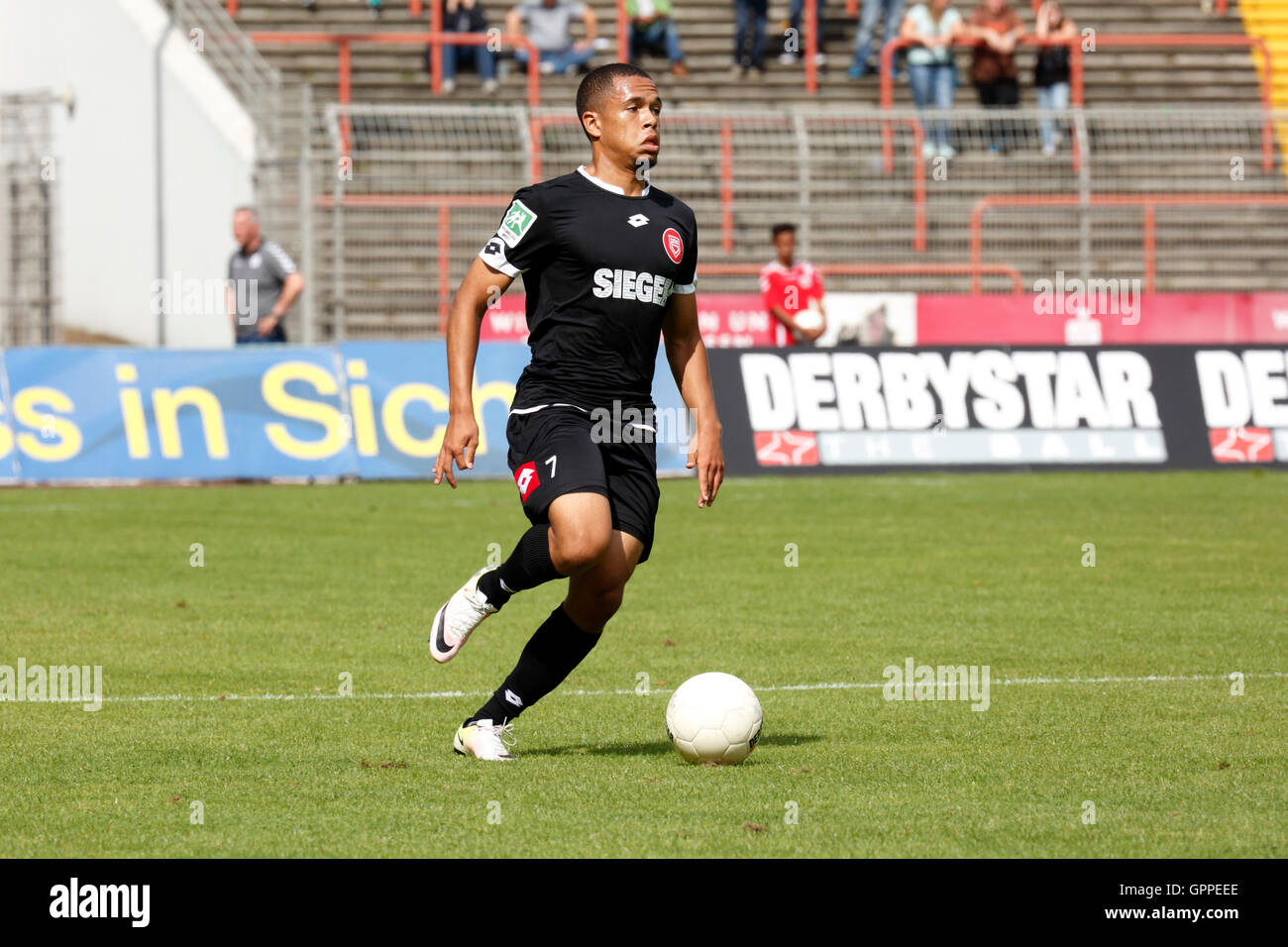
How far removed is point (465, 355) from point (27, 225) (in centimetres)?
1815

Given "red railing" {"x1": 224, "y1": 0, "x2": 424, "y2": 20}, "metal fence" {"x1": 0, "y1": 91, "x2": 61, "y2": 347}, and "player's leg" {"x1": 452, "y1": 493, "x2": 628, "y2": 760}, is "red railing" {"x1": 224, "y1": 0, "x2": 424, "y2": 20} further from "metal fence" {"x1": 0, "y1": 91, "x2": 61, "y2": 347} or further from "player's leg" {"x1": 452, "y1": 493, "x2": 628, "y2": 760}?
"player's leg" {"x1": 452, "y1": 493, "x2": 628, "y2": 760}

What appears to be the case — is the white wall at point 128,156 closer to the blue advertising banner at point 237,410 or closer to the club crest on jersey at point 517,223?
the blue advertising banner at point 237,410

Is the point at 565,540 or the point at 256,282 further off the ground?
the point at 256,282

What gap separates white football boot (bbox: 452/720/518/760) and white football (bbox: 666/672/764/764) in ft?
1.99

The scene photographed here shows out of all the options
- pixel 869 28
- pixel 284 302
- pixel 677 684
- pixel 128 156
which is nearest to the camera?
pixel 677 684

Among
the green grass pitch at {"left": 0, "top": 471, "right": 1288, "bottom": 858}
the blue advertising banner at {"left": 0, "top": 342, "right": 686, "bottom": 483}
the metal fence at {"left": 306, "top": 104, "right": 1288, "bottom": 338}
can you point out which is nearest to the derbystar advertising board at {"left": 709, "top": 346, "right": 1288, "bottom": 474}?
the blue advertising banner at {"left": 0, "top": 342, "right": 686, "bottom": 483}

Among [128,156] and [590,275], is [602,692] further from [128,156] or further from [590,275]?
[128,156]

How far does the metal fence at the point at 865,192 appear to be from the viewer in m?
24.9

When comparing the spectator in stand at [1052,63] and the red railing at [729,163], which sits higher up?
the spectator in stand at [1052,63]

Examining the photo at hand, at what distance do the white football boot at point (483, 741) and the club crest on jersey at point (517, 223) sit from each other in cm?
171

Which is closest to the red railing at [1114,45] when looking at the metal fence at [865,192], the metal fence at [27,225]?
the metal fence at [865,192]

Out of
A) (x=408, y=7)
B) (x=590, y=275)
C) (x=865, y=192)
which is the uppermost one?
(x=408, y=7)

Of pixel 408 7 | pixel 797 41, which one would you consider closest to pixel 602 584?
pixel 797 41

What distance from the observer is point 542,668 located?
281 inches
